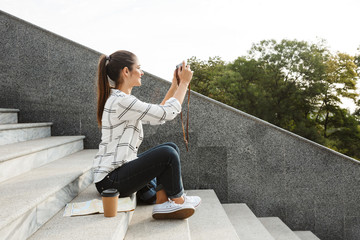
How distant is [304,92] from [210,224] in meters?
20.5

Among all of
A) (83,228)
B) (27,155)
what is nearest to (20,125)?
(27,155)

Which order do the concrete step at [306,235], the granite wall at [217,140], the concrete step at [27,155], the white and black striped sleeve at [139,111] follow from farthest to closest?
the granite wall at [217,140] → the concrete step at [306,235] → the concrete step at [27,155] → the white and black striped sleeve at [139,111]

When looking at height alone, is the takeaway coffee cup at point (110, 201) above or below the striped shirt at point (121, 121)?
below

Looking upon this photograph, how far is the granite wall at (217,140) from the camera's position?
11.4ft

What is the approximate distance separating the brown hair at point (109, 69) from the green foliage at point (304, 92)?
18866 millimetres

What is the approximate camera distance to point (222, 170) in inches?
138

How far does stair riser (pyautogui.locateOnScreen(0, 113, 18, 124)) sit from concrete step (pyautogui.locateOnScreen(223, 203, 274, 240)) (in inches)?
115

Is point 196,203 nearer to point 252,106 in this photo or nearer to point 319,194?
point 319,194

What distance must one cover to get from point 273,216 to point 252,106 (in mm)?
17679

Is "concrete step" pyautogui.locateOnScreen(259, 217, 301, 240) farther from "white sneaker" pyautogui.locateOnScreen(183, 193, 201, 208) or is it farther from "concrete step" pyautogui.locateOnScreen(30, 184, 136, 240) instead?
"concrete step" pyautogui.locateOnScreen(30, 184, 136, 240)

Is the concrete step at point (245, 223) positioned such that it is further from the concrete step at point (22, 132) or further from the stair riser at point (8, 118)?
the stair riser at point (8, 118)

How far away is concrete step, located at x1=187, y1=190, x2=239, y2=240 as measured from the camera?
2.13 m

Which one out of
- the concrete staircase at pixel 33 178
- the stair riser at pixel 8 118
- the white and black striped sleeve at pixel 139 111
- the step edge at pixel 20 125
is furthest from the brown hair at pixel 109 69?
the stair riser at pixel 8 118

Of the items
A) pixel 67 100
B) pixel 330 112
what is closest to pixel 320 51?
pixel 330 112
